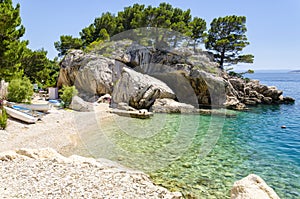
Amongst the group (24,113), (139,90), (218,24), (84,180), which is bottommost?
(84,180)

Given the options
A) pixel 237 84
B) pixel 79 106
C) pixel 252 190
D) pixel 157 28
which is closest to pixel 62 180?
pixel 252 190

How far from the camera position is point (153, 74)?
22844 mm

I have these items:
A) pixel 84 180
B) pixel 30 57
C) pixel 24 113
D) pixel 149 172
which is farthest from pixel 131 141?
pixel 30 57

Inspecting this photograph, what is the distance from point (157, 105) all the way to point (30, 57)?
1463cm

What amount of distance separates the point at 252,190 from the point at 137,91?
1438 cm

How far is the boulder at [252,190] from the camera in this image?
3986 mm

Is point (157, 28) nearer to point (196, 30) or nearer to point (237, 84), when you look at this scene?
point (196, 30)

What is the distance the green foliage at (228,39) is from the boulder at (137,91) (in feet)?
46.5

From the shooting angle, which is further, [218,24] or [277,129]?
[218,24]

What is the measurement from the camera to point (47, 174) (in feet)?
16.3

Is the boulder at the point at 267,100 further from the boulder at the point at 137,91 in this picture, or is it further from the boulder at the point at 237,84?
the boulder at the point at 137,91

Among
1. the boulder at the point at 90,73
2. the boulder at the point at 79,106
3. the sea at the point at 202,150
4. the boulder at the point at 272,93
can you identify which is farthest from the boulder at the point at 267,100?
the boulder at the point at 79,106

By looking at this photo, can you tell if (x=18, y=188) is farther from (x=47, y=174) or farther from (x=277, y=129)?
(x=277, y=129)

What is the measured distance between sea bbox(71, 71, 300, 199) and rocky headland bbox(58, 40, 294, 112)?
5.92 m
